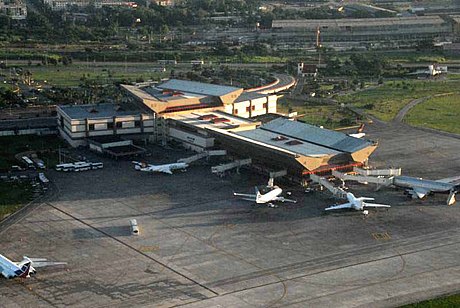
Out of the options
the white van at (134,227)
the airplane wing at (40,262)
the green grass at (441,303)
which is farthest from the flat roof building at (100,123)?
the green grass at (441,303)

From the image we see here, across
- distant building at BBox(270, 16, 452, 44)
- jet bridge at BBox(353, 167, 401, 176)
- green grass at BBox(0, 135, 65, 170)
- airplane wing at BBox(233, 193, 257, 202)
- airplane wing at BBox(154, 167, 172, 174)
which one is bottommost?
Result: green grass at BBox(0, 135, 65, 170)

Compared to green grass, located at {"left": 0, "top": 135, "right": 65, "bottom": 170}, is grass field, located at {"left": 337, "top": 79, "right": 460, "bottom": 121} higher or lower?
higher

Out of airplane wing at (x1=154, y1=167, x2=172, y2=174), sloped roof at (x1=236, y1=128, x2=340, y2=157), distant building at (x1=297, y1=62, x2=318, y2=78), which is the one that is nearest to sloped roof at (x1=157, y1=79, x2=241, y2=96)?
sloped roof at (x1=236, y1=128, x2=340, y2=157)

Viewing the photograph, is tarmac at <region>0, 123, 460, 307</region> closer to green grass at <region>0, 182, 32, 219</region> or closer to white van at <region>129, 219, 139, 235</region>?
white van at <region>129, 219, 139, 235</region>

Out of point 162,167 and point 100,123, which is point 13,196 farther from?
point 100,123

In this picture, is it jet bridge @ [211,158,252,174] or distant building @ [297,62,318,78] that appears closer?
jet bridge @ [211,158,252,174]

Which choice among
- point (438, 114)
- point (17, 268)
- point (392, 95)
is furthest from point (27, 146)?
point (392, 95)

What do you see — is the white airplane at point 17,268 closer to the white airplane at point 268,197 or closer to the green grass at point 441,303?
the white airplane at point 268,197
